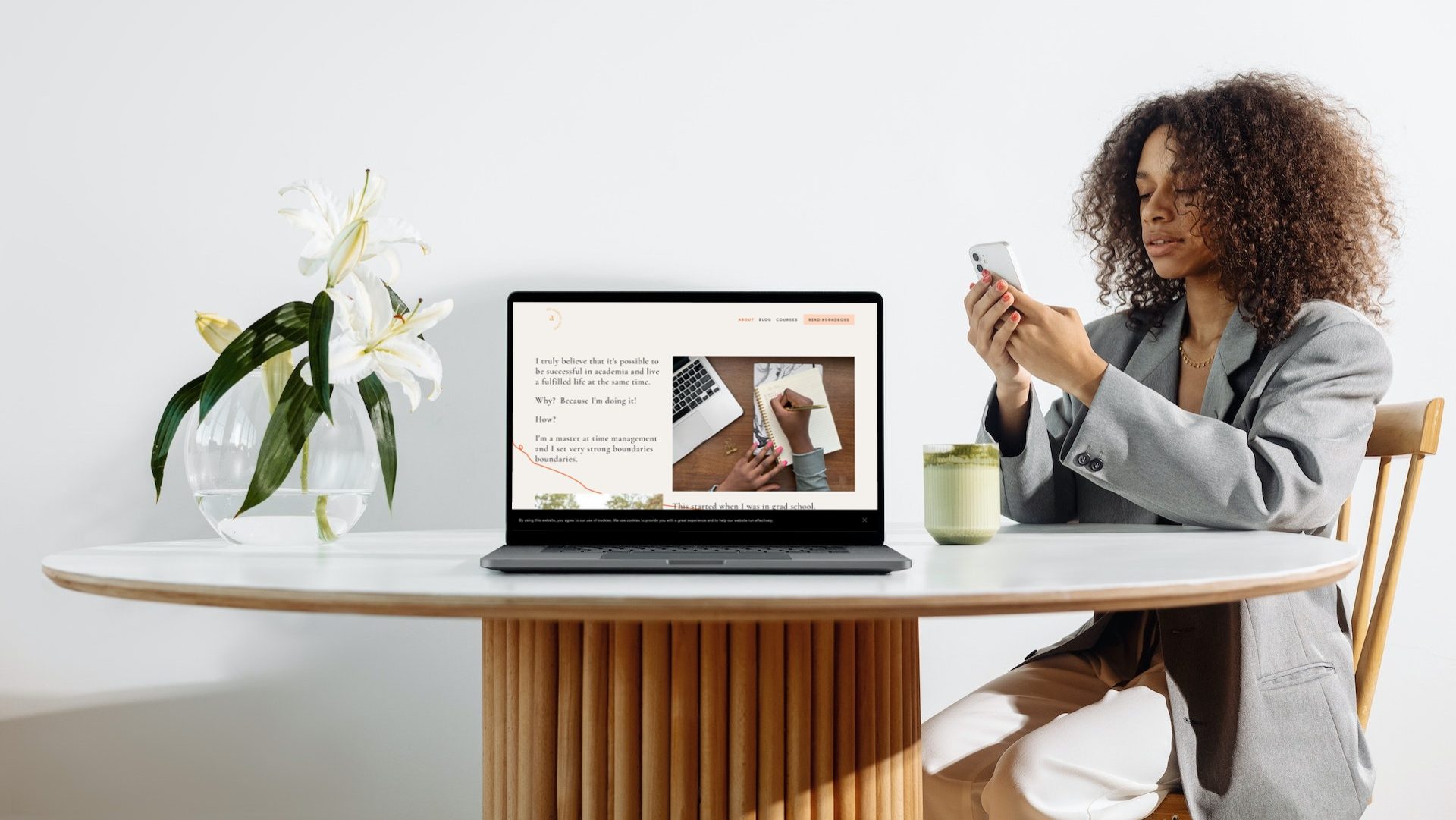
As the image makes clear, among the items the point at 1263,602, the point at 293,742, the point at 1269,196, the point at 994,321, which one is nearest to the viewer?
the point at 1263,602

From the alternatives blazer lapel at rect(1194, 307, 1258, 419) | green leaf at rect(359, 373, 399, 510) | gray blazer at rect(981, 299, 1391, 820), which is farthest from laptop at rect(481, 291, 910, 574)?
blazer lapel at rect(1194, 307, 1258, 419)

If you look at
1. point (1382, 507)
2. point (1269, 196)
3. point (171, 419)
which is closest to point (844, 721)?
point (171, 419)

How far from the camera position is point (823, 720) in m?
0.87

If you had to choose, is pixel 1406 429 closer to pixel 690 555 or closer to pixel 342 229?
pixel 690 555

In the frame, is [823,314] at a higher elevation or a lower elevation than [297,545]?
higher

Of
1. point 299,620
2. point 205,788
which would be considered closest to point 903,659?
point 299,620

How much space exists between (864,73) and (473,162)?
81 centimetres

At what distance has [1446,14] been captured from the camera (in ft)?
6.86

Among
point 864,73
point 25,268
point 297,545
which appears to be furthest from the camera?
point 864,73

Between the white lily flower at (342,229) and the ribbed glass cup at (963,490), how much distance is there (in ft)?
1.90

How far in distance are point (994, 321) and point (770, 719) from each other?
0.62m

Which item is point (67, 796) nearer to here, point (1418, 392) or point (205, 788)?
point (205, 788)

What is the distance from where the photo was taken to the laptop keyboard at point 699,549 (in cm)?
89

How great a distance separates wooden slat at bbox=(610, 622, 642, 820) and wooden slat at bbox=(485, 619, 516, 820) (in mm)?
120
